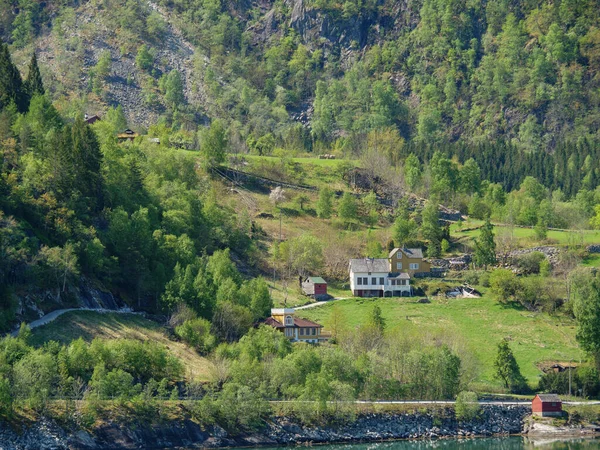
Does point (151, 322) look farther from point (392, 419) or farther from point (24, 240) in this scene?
point (392, 419)

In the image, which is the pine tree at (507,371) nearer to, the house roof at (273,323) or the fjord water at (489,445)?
the fjord water at (489,445)

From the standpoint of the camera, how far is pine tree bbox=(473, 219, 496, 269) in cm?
14062

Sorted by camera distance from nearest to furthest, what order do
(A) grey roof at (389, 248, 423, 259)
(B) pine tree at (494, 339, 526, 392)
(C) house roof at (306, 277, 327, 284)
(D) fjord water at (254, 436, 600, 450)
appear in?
(D) fjord water at (254, 436, 600, 450) < (B) pine tree at (494, 339, 526, 392) < (C) house roof at (306, 277, 327, 284) < (A) grey roof at (389, 248, 423, 259)

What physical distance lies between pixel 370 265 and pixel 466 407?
117ft

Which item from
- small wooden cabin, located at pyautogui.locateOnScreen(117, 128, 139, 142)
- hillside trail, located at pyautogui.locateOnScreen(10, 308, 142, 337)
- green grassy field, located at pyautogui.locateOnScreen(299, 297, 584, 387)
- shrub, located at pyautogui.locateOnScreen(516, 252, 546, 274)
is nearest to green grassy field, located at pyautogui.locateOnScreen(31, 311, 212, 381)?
hillside trail, located at pyautogui.locateOnScreen(10, 308, 142, 337)

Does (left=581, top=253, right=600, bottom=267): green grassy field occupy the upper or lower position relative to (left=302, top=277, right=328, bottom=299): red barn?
upper

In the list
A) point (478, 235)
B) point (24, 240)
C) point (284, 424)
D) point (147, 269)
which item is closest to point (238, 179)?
point (478, 235)

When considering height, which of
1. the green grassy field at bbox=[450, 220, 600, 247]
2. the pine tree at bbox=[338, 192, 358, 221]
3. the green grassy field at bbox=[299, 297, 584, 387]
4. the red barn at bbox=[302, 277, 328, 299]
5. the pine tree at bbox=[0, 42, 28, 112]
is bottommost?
the green grassy field at bbox=[299, 297, 584, 387]

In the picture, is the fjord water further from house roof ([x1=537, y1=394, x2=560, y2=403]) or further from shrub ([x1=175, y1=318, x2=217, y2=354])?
→ shrub ([x1=175, y1=318, x2=217, y2=354])

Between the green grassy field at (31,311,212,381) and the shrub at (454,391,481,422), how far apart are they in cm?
1931

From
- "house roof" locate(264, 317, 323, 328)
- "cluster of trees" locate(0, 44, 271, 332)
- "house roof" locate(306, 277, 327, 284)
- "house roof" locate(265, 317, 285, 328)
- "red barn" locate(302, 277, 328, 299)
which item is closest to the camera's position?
"cluster of trees" locate(0, 44, 271, 332)

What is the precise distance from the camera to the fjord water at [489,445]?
96625mm

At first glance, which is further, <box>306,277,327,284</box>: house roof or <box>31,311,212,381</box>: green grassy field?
<box>306,277,327,284</box>: house roof

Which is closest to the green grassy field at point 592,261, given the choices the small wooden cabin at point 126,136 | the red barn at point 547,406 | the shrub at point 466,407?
the red barn at point 547,406
